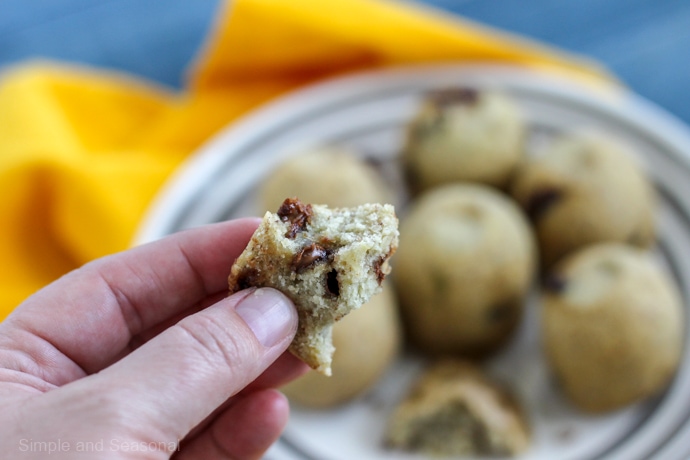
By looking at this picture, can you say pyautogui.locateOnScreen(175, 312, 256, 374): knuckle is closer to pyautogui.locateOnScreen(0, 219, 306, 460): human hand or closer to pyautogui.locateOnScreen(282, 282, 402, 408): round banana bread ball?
pyautogui.locateOnScreen(0, 219, 306, 460): human hand

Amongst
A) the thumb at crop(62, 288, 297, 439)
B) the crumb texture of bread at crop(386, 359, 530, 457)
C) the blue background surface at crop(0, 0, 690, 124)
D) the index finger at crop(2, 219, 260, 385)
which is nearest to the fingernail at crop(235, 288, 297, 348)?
the thumb at crop(62, 288, 297, 439)

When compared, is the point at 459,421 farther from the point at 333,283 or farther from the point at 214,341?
the point at 214,341

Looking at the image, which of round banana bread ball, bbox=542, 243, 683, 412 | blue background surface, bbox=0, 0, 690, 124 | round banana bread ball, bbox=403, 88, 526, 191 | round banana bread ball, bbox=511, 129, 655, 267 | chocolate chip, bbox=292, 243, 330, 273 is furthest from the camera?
blue background surface, bbox=0, 0, 690, 124

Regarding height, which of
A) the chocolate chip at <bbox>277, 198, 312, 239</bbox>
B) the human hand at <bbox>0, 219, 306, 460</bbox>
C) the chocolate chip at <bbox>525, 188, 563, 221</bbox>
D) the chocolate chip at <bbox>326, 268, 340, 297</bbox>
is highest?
the chocolate chip at <bbox>525, 188, 563, 221</bbox>

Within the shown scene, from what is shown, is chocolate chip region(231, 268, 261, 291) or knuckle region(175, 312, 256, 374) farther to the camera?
chocolate chip region(231, 268, 261, 291)

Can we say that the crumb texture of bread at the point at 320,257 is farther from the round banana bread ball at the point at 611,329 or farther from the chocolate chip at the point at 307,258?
the round banana bread ball at the point at 611,329

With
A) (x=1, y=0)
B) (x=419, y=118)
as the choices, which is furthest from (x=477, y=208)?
(x=1, y=0)
